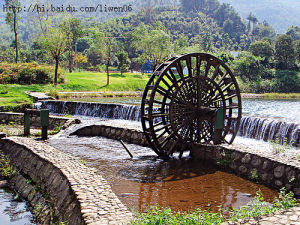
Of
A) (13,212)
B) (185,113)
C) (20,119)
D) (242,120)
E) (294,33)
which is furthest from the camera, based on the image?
(294,33)

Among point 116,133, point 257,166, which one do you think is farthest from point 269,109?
point 257,166

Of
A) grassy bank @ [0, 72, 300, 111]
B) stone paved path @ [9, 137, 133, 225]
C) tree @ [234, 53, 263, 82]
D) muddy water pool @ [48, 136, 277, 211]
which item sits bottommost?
muddy water pool @ [48, 136, 277, 211]

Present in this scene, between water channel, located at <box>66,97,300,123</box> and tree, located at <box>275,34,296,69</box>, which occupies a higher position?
tree, located at <box>275,34,296,69</box>

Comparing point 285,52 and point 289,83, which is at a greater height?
point 285,52

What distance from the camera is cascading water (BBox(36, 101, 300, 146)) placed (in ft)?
43.5

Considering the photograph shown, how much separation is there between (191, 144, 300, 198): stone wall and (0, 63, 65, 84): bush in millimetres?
25469

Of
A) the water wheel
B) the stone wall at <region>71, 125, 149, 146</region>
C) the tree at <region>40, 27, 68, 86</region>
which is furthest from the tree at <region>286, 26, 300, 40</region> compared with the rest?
the water wheel

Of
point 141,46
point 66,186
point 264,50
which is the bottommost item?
point 66,186

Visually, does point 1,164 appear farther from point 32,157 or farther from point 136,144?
point 136,144

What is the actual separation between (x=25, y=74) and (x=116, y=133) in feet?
71.9

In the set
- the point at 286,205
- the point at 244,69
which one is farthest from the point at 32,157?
the point at 244,69

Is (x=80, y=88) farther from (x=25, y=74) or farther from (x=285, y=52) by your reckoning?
(x=285, y=52)

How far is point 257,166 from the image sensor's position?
8.21 m

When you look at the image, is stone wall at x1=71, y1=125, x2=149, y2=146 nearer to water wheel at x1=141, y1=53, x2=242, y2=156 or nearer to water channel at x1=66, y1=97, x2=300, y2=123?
water wheel at x1=141, y1=53, x2=242, y2=156
